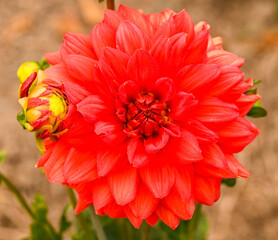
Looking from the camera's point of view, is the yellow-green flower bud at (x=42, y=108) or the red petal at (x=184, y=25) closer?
the yellow-green flower bud at (x=42, y=108)

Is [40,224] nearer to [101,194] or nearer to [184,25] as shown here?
[101,194]

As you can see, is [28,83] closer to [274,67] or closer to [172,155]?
[172,155]

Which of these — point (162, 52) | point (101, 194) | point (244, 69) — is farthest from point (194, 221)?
point (244, 69)

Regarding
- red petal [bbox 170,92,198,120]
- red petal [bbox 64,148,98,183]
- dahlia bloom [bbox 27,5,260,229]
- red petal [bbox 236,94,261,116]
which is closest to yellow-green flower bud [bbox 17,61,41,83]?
dahlia bloom [bbox 27,5,260,229]

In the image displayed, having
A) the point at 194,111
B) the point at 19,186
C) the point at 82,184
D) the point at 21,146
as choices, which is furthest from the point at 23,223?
the point at 194,111

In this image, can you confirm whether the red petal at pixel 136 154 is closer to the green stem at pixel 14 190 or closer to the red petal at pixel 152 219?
the red petal at pixel 152 219

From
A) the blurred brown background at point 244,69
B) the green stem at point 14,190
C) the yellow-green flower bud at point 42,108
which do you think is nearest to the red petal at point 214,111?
the yellow-green flower bud at point 42,108

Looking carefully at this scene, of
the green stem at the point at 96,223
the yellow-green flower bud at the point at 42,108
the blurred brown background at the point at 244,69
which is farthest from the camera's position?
the blurred brown background at the point at 244,69
